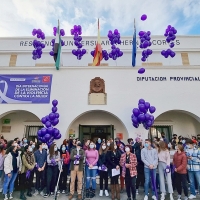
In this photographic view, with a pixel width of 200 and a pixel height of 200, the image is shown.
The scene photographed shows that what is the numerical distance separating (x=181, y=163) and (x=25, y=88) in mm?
8394

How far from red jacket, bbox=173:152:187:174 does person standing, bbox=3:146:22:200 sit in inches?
185

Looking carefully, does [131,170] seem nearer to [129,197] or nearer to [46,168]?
[129,197]

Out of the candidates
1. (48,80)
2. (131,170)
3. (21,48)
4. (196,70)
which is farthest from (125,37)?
(131,170)

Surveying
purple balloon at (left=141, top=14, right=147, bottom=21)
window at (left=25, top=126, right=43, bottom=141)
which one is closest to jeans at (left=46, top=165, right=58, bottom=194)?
window at (left=25, top=126, right=43, bottom=141)

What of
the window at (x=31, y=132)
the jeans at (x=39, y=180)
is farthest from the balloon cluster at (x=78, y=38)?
the jeans at (x=39, y=180)

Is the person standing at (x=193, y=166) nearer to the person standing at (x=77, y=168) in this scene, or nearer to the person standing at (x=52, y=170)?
the person standing at (x=77, y=168)

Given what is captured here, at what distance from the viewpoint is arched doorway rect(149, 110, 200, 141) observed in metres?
10.4

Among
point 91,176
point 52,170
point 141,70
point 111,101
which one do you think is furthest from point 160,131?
point 52,170

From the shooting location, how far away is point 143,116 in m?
8.16

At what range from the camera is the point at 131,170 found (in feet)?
16.3

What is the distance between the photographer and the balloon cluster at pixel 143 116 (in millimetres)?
8188

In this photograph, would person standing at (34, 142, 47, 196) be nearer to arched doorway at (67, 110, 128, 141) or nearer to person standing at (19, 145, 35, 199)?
person standing at (19, 145, 35, 199)

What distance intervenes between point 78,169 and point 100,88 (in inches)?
200

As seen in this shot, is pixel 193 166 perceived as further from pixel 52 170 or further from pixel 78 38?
pixel 78 38
